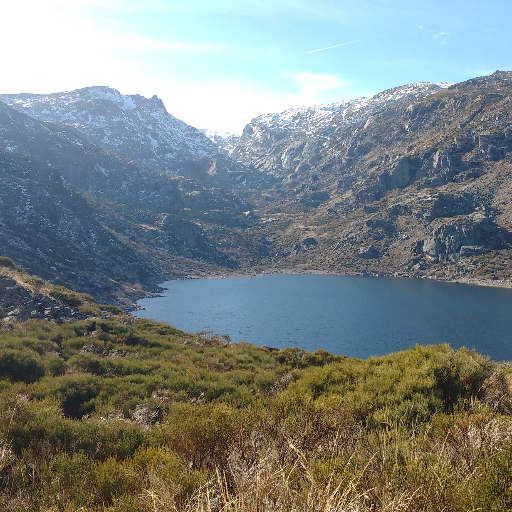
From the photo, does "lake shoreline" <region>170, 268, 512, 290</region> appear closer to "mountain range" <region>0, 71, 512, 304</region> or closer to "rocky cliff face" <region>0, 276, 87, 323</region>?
"mountain range" <region>0, 71, 512, 304</region>

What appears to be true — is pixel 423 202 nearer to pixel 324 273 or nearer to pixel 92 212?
pixel 324 273

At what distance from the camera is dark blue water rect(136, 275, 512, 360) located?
142 feet

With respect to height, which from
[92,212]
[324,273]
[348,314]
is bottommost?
[324,273]

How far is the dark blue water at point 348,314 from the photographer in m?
43.2

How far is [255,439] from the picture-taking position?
5836mm

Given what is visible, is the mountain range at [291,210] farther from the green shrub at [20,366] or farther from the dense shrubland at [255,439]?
the dense shrubland at [255,439]

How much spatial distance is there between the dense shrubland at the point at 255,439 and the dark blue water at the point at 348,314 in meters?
29.3

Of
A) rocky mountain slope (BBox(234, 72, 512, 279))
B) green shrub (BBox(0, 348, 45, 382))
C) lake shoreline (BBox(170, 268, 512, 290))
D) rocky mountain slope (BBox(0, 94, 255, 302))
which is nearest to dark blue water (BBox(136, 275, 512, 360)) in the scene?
lake shoreline (BBox(170, 268, 512, 290))

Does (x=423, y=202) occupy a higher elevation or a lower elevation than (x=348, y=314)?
higher

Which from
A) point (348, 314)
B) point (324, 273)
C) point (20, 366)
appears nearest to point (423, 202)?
point (324, 273)

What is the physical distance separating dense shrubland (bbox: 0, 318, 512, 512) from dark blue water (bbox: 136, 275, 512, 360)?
29.3 m

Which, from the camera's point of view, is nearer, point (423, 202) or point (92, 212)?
point (92, 212)

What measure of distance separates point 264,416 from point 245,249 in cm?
12805

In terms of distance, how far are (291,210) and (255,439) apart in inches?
6638
